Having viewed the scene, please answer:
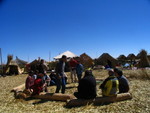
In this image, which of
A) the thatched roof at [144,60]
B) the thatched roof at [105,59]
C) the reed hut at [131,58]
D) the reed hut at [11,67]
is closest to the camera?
the reed hut at [11,67]

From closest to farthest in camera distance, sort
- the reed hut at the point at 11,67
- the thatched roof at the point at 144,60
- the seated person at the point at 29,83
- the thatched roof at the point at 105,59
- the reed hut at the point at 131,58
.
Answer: the seated person at the point at 29,83 < the reed hut at the point at 11,67 < the thatched roof at the point at 144,60 < the thatched roof at the point at 105,59 < the reed hut at the point at 131,58

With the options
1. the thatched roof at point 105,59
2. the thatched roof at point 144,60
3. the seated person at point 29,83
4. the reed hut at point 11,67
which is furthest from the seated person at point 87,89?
the thatched roof at point 105,59

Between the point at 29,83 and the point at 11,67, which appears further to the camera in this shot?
the point at 11,67

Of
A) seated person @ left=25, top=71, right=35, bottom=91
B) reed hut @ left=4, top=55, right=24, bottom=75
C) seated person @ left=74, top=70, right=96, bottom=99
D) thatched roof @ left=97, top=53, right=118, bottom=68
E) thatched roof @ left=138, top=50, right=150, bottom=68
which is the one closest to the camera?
seated person @ left=74, top=70, right=96, bottom=99

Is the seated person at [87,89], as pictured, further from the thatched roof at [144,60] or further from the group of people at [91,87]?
the thatched roof at [144,60]

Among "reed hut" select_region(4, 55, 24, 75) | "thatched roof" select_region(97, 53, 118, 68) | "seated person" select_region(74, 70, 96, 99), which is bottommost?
"seated person" select_region(74, 70, 96, 99)

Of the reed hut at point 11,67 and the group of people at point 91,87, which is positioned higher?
the reed hut at point 11,67

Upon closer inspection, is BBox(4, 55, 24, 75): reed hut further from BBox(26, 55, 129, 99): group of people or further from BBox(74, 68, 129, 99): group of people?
BBox(74, 68, 129, 99): group of people

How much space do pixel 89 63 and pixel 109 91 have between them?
20.9 meters

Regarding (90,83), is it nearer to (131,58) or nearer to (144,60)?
(144,60)

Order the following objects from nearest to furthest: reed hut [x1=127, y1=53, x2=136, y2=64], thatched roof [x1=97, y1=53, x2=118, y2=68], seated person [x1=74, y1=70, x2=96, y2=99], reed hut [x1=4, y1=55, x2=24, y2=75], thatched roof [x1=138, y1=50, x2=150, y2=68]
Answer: seated person [x1=74, y1=70, x2=96, y2=99]
reed hut [x1=4, y1=55, x2=24, y2=75]
thatched roof [x1=138, y1=50, x2=150, y2=68]
thatched roof [x1=97, y1=53, x2=118, y2=68]
reed hut [x1=127, y1=53, x2=136, y2=64]

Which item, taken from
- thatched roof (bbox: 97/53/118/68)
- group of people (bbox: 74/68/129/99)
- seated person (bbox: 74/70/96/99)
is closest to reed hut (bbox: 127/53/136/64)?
thatched roof (bbox: 97/53/118/68)

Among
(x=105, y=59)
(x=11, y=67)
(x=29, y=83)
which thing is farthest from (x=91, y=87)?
(x=105, y=59)

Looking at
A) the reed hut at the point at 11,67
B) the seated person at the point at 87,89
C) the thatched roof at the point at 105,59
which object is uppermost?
the thatched roof at the point at 105,59
